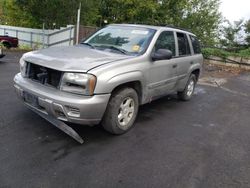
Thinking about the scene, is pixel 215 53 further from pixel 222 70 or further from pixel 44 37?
pixel 44 37

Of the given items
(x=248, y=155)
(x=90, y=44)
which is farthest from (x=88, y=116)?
(x=248, y=155)

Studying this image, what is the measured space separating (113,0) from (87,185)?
17266 millimetres

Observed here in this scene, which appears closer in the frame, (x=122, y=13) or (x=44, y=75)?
(x=44, y=75)

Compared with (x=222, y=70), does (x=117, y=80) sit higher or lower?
higher

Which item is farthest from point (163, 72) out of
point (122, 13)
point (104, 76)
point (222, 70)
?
point (122, 13)

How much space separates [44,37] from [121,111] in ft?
43.5

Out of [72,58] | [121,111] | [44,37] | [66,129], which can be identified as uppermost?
[72,58]

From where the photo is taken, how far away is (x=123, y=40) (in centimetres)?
443

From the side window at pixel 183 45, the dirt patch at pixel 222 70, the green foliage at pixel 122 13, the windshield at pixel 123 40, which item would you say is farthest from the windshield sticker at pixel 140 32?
the green foliage at pixel 122 13

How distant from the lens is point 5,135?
11.8ft

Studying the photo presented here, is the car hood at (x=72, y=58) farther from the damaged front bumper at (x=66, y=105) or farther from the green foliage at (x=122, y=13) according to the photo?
the green foliage at (x=122, y=13)

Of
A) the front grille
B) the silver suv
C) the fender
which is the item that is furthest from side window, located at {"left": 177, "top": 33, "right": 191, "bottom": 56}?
the front grille

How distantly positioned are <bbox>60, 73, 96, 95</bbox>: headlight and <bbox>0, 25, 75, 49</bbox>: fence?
12.1m

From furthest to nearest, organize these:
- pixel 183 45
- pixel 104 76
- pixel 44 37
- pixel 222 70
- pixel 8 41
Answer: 1. pixel 44 37
2. pixel 8 41
3. pixel 222 70
4. pixel 183 45
5. pixel 104 76
